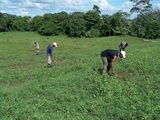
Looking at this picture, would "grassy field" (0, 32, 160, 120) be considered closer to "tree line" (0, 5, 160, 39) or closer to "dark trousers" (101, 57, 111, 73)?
"dark trousers" (101, 57, 111, 73)

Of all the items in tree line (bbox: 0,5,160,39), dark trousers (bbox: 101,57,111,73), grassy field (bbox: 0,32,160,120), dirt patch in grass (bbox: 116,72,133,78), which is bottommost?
grassy field (bbox: 0,32,160,120)

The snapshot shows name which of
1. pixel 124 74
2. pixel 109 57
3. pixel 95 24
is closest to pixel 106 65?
pixel 109 57

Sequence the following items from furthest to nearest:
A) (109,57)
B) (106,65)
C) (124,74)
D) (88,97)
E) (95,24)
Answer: (95,24) < (124,74) < (106,65) < (109,57) < (88,97)

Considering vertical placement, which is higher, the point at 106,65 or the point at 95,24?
the point at 95,24

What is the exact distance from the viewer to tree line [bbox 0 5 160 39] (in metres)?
70.0

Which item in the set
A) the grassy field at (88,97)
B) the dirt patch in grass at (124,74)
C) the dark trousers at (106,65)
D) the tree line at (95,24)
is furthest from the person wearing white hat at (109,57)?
the tree line at (95,24)

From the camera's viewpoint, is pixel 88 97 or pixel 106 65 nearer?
pixel 88 97

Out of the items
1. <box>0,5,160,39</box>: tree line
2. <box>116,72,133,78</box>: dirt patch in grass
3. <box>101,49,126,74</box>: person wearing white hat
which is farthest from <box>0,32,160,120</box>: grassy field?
<box>0,5,160,39</box>: tree line

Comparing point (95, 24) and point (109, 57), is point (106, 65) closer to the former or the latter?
point (109, 57)

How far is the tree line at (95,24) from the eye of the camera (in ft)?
230

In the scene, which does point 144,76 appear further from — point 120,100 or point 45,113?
point 45,113

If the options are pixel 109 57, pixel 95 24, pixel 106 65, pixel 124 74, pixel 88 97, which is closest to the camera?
pixel 88 97

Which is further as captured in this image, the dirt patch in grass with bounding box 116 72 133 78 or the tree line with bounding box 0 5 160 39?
the tree line with bounding box 0 5 160 39

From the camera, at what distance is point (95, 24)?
7712cm
